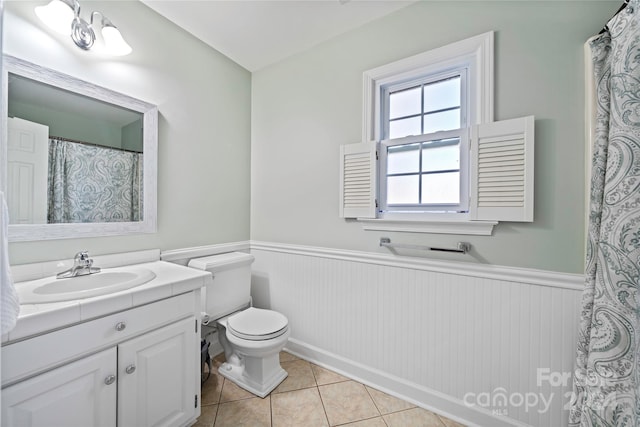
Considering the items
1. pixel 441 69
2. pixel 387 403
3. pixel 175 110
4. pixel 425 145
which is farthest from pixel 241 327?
pixel 441 69

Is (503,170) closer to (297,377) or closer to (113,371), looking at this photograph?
(297,377)

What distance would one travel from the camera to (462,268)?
57.9 inches

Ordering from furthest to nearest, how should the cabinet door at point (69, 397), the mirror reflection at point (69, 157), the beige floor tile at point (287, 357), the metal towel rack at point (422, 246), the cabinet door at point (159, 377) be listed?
the beige floor tile at point (287, 357) → the metal towel rack at point (422, 246) → the mirror reflection at point (69, 157) → the cabinet door at point (159, 377) → the cabinet door at point (69, 397)

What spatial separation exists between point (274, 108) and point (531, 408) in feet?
8.30

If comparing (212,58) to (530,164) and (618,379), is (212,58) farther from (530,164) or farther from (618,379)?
(618,379)

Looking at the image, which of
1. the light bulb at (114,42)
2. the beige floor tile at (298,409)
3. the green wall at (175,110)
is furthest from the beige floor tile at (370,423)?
the light bulb at (114,42)

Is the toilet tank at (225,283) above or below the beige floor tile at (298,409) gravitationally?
above

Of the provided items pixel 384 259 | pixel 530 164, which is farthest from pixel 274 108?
pixel 530 164

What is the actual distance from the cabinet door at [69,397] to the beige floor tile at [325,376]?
3.81 ft

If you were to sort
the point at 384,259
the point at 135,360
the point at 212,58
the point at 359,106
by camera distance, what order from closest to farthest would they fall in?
1. the point at 135,360
2. the point at 384,259
3. the point at 359,106
4. the point at 212,58

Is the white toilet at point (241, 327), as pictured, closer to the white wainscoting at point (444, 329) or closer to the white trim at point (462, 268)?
the white wainscoting at point (444, 329)

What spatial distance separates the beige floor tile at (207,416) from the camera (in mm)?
1437

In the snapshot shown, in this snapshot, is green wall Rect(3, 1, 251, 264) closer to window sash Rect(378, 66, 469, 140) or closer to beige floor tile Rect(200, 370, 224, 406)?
beige floor tile Rect(200, 370, 224, 406)

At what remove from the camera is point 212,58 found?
2.08 metres
